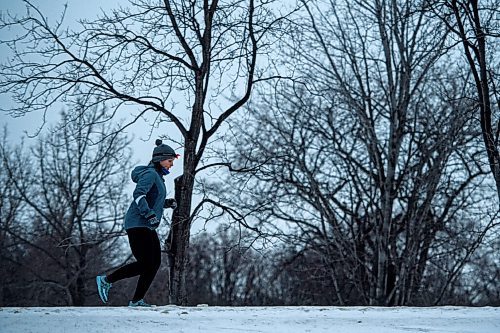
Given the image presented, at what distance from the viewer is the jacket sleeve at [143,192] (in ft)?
22.4

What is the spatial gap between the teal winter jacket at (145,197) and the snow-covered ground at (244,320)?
0.98 m

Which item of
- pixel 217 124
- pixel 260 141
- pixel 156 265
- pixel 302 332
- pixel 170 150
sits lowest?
pixel 302 332

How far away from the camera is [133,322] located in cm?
575

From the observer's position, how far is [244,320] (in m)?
6.07

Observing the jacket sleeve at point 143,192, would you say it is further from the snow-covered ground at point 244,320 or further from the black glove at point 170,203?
the snow-covered ground at point 244,320

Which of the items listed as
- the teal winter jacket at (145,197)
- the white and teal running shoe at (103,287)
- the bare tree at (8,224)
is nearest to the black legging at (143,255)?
the teal winter jacket at (145,197)

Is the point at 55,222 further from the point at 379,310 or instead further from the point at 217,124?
the point at 379,310

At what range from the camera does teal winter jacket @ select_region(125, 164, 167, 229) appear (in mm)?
6855

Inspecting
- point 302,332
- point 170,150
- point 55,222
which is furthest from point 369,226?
point 55,222

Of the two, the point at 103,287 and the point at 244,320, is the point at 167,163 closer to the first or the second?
the point at 103,287

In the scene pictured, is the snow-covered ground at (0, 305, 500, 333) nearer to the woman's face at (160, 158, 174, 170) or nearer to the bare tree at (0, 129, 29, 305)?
the woman's face at (160, 158, 174, 170)

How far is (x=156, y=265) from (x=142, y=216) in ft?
1.85

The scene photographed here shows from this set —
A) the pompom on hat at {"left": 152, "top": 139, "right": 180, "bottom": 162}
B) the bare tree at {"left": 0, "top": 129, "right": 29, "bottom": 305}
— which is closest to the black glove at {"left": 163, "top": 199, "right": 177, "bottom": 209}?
the pompom on hat at {"left": 152, "top": 139, "right": 180, "bottom": 162}

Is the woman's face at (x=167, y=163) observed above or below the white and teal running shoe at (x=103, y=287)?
above
